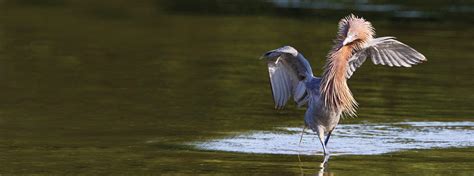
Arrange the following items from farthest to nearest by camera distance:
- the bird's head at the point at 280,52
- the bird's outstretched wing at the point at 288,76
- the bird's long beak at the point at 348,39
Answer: the bird's outstretched wing at the point at 288,76 → the bird's head at the point at 280,52 → the bird's long beak at the point at 348,39

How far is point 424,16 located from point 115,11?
→ 6.14m

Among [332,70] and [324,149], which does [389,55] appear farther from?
[324,149]

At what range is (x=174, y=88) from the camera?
15.3m

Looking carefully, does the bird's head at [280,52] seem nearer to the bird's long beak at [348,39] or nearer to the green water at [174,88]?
the bird's long beak at [348,39]

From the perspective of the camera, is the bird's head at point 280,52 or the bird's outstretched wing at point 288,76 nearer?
the bird's head at point 280,52

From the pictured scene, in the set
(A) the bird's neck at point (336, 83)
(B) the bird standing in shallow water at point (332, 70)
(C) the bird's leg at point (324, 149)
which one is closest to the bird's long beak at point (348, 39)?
(B) the bird standing in shallow water at point (332, 70)

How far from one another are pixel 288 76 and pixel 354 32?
99 centimetres

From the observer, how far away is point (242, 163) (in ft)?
34.4

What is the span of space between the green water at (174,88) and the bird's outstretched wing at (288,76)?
2.03ft

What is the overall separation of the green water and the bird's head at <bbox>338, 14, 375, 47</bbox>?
43.9 inches

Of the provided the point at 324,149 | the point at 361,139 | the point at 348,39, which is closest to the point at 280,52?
the point at 348,39

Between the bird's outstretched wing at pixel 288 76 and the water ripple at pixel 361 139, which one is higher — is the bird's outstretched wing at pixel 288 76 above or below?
above

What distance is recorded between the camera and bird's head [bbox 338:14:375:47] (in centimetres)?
1127

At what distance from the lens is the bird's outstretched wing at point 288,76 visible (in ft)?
38.5
